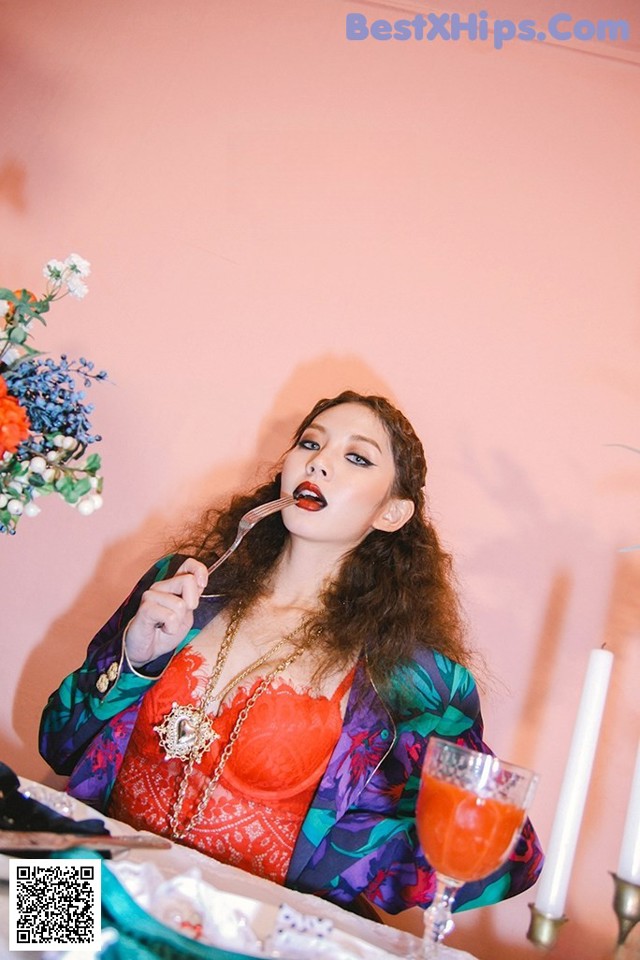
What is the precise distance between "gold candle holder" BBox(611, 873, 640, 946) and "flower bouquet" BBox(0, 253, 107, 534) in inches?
28.1

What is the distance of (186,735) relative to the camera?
4.84ft

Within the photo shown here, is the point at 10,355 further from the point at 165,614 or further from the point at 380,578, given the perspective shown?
the point at 380,578

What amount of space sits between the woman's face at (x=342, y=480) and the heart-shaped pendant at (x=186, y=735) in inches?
13.9

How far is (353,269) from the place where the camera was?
2139mm

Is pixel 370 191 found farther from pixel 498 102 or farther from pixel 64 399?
pixel 64 399

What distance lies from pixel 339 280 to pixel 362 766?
3.62ft

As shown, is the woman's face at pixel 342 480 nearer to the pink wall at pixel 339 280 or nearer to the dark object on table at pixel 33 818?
the pink wall at pixel 339 280

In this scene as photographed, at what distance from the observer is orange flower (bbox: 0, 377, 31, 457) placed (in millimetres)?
1018

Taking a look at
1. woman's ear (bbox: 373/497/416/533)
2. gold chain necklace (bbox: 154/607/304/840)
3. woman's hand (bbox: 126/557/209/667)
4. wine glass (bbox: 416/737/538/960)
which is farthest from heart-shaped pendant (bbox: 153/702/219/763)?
wine glass (bbox: 416/737/538/960)

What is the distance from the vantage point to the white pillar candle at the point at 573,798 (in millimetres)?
990

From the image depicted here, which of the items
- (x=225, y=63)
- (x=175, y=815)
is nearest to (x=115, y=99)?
(x=225, y=63)

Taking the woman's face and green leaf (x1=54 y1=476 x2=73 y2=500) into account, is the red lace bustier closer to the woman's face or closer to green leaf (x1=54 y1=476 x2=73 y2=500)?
the woman's face

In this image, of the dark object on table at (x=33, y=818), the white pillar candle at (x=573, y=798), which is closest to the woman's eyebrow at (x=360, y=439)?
the white pillar candle at (x=573, y=798)

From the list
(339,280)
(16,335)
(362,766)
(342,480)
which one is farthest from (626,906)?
(339,280)
